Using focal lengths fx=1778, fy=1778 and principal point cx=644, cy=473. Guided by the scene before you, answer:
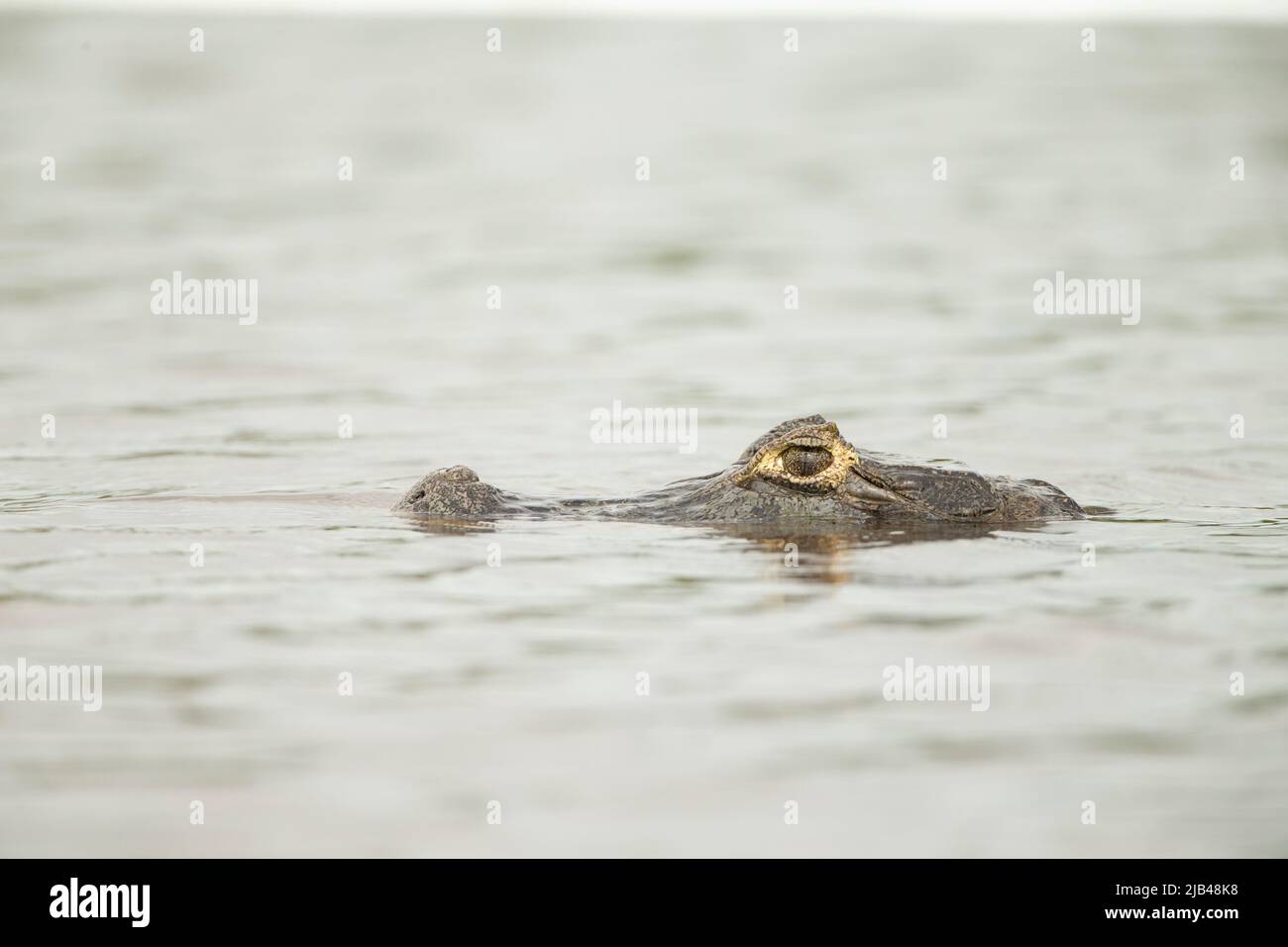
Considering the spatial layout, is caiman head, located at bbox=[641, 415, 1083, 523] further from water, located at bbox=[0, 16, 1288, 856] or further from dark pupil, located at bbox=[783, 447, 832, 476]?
water, located at bbox=[0, 16, 1288, 856]

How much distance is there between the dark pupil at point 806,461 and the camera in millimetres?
8492

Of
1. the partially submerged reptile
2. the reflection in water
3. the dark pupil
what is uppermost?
the dark pupil

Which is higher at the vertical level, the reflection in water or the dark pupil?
the dark pupil

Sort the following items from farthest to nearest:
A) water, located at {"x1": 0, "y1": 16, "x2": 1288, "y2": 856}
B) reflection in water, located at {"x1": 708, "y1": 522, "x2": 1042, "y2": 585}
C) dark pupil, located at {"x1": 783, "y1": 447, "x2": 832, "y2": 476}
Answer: dark pupil, located at {"x1": 783, "y1": 447, "x2": 832, "y2": 476} < reflection in water, located at {"x1": 708, "y1": 522, "x2": 1042, "y2": 585} < water, located at {"x1": 0, "y1": 16, "x2": 1288, "y2": 856}

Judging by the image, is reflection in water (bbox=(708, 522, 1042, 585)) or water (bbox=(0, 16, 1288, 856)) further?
reflection in water (bbox=(708, 522, 1042, 585))

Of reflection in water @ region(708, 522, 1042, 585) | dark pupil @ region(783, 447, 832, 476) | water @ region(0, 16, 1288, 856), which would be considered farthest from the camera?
dark pupil @ region(783, 447, 832, 476)

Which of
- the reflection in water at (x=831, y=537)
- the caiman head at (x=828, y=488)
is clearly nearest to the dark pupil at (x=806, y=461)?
the caiman head at (x=828, y=488)

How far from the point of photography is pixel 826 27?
2344 inches

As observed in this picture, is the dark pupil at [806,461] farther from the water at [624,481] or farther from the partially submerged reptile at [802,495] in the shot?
the water at [624,481]

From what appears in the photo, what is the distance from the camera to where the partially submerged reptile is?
8523 mm

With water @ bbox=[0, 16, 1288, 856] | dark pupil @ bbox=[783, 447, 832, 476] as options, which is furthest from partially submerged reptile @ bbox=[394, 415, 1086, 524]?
water @ bbox=[0, 16, 1288, 856]

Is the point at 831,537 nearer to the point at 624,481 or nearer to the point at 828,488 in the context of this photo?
the point at 828,488
